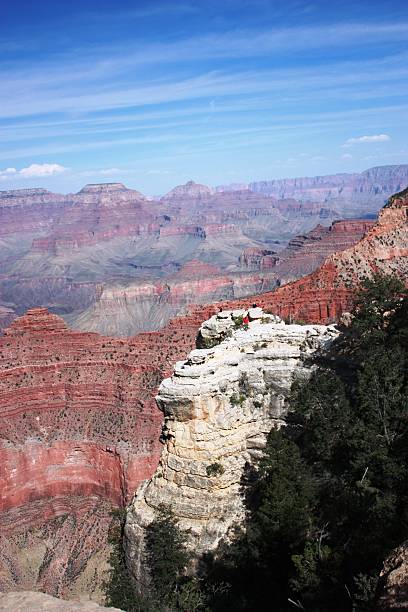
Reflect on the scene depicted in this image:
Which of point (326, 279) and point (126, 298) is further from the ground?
point (326, 279)

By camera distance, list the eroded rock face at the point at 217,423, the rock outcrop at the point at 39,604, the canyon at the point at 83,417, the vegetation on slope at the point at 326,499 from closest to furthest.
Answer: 1. the rock outcrop at the point at 39,604
2. the vegetation on slope at the point at 326,499
3. the eroded rock face at the point at 217,423
4. the canyon at the point at 83,417

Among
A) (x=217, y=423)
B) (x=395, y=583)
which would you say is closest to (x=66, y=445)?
(x=217, y=423)

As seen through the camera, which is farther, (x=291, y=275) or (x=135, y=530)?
(x=291, y=275)

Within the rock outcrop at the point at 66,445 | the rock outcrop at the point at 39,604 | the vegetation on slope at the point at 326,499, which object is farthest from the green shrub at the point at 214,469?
the rock outcrop at the point at 66,445

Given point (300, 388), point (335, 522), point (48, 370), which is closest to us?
point (335, 522)

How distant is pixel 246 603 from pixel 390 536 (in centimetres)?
808

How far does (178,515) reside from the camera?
26031 millimetres

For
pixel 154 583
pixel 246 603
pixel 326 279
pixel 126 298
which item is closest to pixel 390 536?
pixel 246 603

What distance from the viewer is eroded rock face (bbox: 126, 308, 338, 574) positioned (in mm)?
25734

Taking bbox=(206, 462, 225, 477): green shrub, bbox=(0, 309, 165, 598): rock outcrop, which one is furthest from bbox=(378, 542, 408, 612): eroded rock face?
bbox=(0, 309, 165, 598): rock outcrop

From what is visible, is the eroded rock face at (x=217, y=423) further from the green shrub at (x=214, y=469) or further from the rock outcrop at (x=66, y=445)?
the rock outcrop at (x=66, y=445)

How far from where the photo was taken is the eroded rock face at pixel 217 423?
84.4 ft

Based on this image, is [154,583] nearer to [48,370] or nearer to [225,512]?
[225,512]

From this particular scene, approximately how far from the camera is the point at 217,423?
86.5ft
